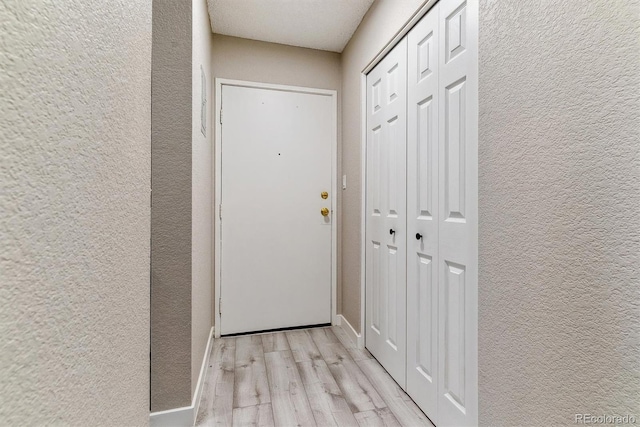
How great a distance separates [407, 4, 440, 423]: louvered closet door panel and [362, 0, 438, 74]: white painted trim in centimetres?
2

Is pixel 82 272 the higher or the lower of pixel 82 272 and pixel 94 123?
the lower

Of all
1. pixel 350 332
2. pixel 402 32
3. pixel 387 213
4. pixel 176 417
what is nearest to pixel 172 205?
pixel 176 417

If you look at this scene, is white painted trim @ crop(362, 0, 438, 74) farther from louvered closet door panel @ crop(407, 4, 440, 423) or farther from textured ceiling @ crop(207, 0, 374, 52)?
textured ceiling @ crop(207, 0, 374, 52)

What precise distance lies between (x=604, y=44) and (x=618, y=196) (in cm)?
36

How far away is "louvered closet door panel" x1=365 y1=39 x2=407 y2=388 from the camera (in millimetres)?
1726

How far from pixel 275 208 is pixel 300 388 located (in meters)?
1.34

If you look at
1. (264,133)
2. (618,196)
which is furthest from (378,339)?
(264,133)

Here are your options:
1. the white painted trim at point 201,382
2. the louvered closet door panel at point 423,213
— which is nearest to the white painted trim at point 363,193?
the louvered closet door panel at point 423,213

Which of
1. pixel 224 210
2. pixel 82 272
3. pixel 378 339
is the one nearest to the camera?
pixel 82 272

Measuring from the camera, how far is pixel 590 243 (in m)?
0.77

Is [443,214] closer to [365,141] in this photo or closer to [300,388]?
[365,141]

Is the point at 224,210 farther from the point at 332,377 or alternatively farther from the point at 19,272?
the point at 19,272

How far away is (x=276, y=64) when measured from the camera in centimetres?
258

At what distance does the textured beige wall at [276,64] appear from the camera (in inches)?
97.5
